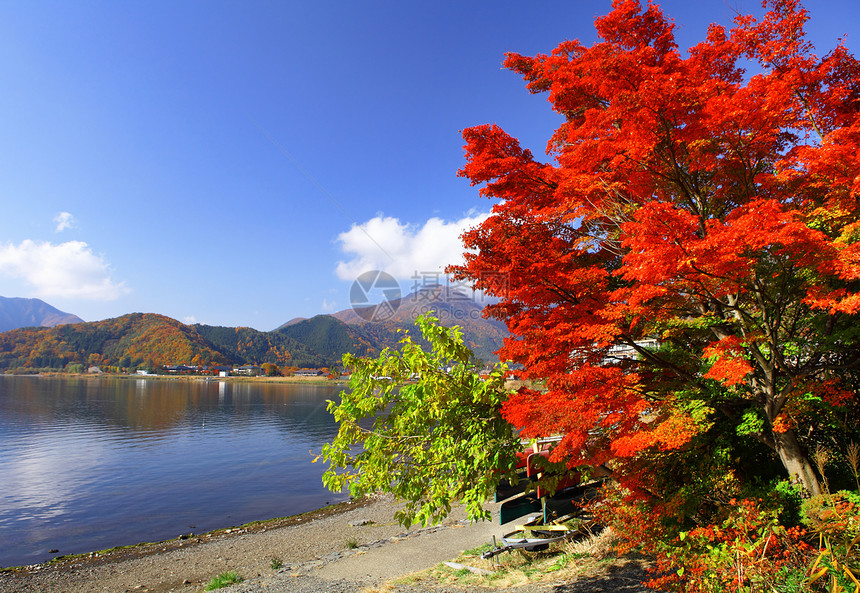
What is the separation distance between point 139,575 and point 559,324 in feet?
52.9

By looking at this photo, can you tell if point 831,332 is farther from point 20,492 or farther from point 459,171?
point 20,492

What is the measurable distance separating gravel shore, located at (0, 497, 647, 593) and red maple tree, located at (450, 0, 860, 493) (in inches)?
149

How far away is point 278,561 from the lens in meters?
13.7

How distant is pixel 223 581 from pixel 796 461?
14059 millimetres

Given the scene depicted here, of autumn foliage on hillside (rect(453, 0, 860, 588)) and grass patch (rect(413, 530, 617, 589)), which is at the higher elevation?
autumn foliage on hillside (rect(453, 0, 860, 588))

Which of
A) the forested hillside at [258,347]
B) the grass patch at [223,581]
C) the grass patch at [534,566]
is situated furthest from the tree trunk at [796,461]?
the forested hillside at [258,347]

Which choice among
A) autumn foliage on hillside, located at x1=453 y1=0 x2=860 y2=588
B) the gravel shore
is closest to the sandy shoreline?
the gravel shore

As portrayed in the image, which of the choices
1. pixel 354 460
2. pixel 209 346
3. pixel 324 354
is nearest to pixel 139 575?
pixel 354 460

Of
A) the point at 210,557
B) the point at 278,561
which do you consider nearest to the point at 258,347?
the point at 210,557

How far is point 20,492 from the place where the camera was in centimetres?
2330

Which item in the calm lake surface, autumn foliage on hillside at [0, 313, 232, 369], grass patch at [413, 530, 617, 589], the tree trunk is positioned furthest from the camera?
autumn foliage on hillside at [0, 313, 232, 369]

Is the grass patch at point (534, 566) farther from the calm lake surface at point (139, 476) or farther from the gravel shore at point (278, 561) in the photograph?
the calm lake surface at point (139, 476)

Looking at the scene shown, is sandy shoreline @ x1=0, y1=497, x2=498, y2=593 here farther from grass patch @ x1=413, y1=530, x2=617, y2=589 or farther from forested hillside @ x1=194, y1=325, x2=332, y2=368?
forested hillside @ x1=194, y1=325, x2=332, y2=368

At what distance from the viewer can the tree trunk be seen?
6.67m
